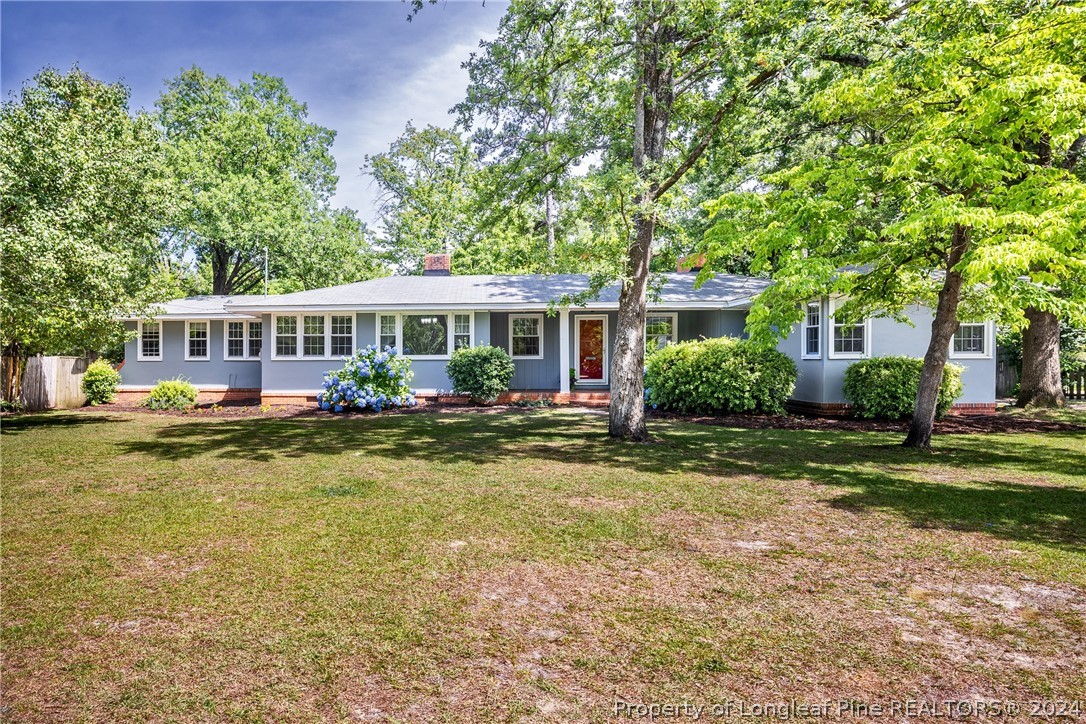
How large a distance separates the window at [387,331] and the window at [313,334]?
1.66m

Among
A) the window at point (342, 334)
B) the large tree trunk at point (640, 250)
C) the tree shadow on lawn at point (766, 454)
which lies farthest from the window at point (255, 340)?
the large tree trunk at point (640, 250)

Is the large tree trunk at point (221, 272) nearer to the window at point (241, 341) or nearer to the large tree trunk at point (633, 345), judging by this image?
the window at point (241, 341)

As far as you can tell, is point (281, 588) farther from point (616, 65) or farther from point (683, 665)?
point (616, 65)

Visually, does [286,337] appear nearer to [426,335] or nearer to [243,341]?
[243,341]

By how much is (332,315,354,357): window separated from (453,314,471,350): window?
294 cm

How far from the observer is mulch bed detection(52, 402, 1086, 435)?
1191 centimetres

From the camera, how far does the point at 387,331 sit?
17.1 m

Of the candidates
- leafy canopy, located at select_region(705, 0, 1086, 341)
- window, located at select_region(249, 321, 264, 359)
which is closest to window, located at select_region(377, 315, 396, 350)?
window, located at select_region(249, 321, 264, 359)

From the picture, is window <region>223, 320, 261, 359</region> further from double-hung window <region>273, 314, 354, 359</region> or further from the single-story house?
double-hung window <region>273, 314, 354, 359</region>

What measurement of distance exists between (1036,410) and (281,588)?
57.4 feet

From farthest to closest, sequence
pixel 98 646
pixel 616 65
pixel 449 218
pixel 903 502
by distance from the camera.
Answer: pixel 449 218
pixel 616 65
pixel 903 502
pixel 98 646

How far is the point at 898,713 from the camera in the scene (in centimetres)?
241

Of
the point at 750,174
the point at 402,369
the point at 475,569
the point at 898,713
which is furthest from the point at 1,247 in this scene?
the point at 750,174

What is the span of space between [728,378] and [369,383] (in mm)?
8658
